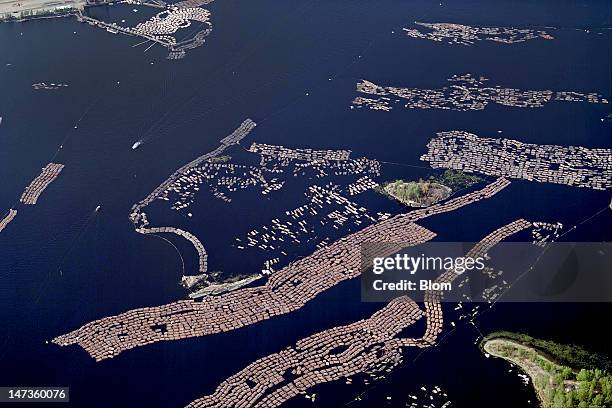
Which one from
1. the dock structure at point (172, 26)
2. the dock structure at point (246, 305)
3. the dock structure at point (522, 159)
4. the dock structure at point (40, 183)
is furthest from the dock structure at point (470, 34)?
the dock structure at point (40, 183)

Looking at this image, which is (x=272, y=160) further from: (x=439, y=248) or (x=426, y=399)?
(x=426, y=399)

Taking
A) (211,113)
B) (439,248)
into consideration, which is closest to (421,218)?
(439,248)

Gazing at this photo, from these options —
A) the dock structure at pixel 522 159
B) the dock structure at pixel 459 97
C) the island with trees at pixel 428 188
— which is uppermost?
the dock structure at pixel 459 97

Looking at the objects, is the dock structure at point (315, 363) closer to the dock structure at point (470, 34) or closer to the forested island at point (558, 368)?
the forested island at point (558, 368)

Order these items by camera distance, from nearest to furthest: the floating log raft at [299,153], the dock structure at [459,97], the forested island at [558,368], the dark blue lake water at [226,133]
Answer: the forested island at [558,368], the dark blue lake water at [226,133], the floating log raft at [299,153], the dock structure at [459,97]

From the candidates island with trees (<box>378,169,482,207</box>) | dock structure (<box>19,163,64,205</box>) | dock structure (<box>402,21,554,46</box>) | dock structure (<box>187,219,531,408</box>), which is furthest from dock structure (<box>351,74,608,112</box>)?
dock structure (<box>19,163,64,205</box>)

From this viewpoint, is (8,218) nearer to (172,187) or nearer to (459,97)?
(172,187)

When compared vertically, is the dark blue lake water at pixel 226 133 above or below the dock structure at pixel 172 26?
below
